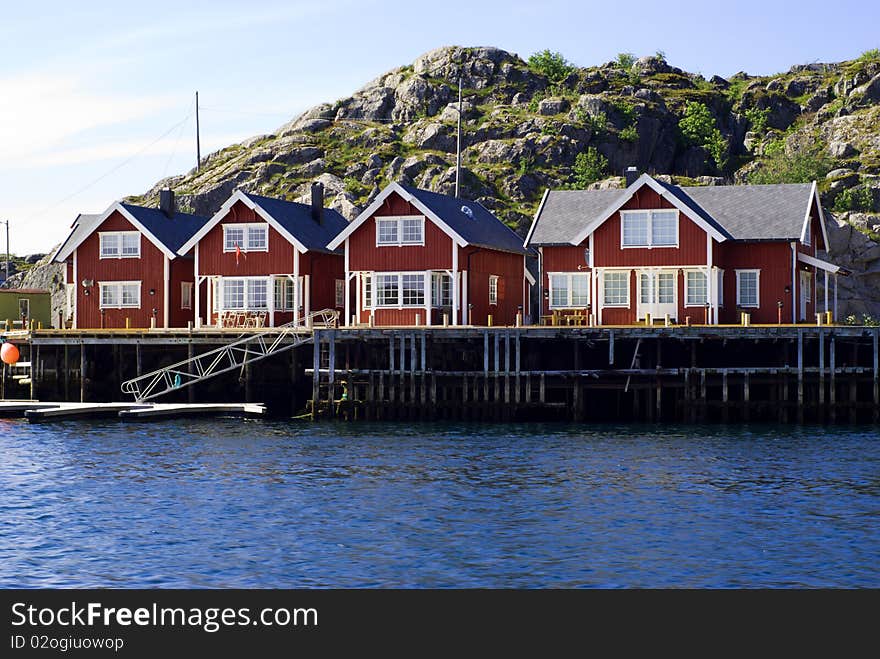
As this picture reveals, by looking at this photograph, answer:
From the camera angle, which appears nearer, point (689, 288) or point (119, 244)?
point (689, 288)

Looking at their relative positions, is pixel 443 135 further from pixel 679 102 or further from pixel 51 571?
pixel 51 571

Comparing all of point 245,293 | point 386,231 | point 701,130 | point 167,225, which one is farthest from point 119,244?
point 701,130

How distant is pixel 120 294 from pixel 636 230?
1029 inches

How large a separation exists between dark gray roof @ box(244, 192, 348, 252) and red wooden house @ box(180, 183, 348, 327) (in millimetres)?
69

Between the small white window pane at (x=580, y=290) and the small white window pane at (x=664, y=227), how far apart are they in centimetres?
375

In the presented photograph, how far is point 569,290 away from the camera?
55.7 m

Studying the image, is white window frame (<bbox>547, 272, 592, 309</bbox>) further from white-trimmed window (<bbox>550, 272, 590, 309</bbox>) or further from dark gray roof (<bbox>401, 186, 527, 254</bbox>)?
dark gray roof (<bbox>401, 186, 527, 254</bbox>)

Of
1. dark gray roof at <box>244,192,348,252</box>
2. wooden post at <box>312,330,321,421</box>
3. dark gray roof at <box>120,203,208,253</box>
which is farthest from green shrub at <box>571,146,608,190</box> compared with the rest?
wooden post at <box>312,330,321,421</box>

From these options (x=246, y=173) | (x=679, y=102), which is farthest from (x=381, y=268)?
(x=679, y=102)

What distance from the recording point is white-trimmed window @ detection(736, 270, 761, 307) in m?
54.1

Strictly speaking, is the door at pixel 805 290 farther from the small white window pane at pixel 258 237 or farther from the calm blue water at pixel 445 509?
the small white window pane at pixel 258 237

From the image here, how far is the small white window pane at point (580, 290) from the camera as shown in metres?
55.3

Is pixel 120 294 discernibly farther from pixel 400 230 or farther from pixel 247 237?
pixel 400 230
